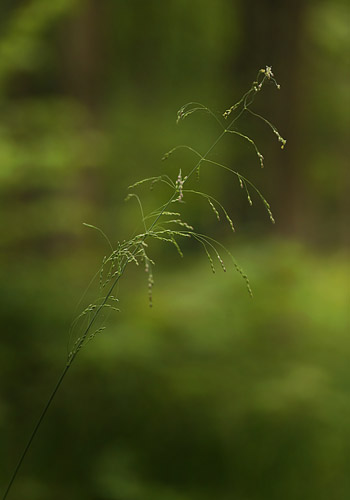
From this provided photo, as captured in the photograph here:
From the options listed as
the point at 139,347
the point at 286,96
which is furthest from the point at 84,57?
the point at 139,347

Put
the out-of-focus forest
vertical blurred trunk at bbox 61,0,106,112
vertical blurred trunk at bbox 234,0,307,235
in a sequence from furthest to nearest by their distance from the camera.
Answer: vertical blurred trunk at bbox 234,0,307,235, vertical blurred trunk at bbox 61,0,106,112, the out-of-focus forest

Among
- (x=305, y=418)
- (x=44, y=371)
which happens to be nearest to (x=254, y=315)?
(x=305, y=418)

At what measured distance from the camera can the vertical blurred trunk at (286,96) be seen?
5422 millimetres

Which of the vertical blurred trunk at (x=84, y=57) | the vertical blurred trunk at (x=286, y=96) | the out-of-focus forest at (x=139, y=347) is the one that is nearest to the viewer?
the out-of-focus forest at (x=139, y=347)

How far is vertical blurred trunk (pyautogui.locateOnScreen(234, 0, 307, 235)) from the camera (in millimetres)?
5422

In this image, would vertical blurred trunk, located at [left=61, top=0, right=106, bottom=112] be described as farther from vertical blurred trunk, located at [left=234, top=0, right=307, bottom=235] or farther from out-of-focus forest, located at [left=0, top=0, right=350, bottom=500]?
vertical blurred trunk, located at [left=234, top=0, right=307, bottom=235]

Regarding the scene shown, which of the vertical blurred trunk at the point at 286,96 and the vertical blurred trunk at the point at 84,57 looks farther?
the vertical blurred trunk at the point at 286,96

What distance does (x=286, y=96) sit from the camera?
538 cm

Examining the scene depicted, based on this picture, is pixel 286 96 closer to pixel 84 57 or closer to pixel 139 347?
pixel 84 57

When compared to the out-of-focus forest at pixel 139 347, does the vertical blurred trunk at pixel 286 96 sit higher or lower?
higher

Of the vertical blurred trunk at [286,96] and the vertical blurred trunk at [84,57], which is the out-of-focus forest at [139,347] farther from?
the vertical blurred trunk at [286,96]

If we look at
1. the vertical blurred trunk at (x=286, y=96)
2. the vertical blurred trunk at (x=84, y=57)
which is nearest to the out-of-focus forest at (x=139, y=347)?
the vertical blurred trunk at (x=84, y=57)

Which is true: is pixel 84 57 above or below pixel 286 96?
below

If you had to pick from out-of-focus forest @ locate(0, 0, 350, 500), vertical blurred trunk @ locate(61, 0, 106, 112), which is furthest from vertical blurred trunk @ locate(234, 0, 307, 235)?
vertical blurred trunk @ locate(61, 0, 106, 112)
